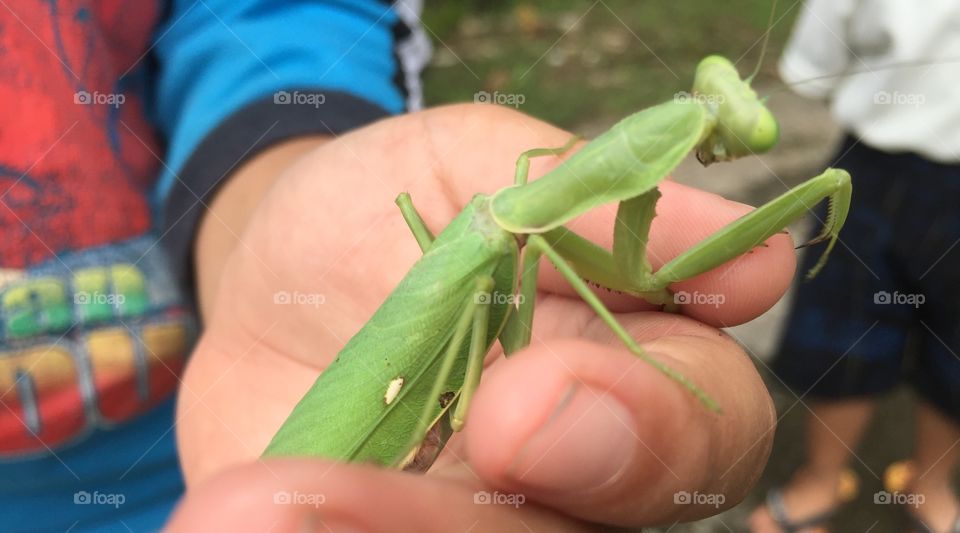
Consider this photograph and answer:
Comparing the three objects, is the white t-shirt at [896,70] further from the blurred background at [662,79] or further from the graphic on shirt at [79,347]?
the graphic on shirt at [79,347]

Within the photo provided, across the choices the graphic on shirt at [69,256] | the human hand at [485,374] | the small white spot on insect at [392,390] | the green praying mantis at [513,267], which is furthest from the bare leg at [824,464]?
the graphic on shirt at [69,256]

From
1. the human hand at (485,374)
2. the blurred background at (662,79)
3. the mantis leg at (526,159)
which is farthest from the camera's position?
the blurred background at (662,79)

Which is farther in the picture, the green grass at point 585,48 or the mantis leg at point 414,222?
the green grass at point 585,48

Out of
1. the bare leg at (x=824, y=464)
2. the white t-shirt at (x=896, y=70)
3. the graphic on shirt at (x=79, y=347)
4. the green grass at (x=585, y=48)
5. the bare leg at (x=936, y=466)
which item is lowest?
the bare leg at (x=936, y=466)

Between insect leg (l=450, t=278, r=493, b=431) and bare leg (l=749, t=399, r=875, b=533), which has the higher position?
insect leg (l=450, t=278, r=493, b=431)

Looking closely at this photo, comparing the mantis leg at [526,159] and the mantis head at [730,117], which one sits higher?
the mantis leg at [526,159]

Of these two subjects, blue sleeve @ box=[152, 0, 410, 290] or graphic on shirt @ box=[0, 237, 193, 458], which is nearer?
graphic on shirt @ box=[0, 237, 193, 458]

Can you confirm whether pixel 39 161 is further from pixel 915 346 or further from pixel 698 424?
pixel 915 346

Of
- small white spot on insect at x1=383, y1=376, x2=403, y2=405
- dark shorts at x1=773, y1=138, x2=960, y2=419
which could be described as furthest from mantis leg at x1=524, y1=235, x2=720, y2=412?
dark shorts at x1=773, y1=138, x2=960, y2=419

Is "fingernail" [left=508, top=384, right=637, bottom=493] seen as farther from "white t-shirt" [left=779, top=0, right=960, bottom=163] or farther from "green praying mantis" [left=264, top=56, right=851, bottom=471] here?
"white t-shirt" [left=779, top=0, right=960, bottom=163]
